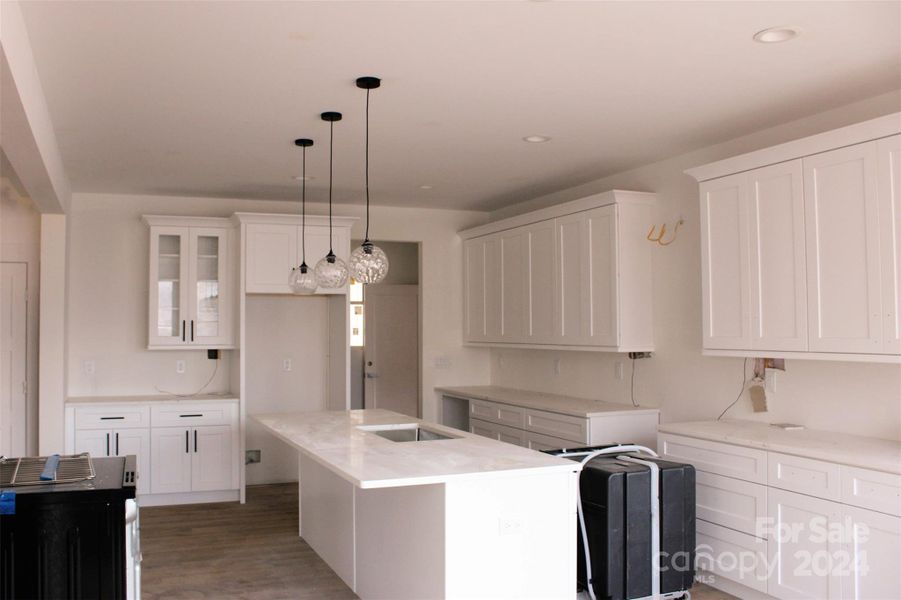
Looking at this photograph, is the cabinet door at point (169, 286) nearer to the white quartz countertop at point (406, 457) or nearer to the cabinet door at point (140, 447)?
the cabinet door at point (140, 447)

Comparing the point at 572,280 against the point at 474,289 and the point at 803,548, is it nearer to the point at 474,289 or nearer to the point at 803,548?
the point at 474,289

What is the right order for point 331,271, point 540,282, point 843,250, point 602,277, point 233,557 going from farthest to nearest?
point 540,282 → point 602,277 → point 233,557 → point 331,271 → point 843,250

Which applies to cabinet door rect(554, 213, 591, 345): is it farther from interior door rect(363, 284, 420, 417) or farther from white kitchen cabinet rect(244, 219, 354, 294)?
interior door rect(363, 284, 420, 417)

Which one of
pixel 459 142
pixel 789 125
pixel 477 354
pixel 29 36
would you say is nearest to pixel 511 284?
pixel 477 354

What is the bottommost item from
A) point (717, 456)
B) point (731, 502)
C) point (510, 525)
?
point (731, 502)

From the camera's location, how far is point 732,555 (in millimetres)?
4004

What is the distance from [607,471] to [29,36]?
321cm

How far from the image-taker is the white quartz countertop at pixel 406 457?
117 inches

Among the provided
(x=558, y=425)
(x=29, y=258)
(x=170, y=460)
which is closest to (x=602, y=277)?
(x=558, y=425)

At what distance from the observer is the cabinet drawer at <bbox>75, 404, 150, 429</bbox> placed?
5965 millimetres

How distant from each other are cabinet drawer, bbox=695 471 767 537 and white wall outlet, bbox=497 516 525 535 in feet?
4.72

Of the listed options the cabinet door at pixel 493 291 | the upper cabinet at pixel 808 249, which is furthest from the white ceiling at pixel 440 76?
the cabinet door at pixel 493 291

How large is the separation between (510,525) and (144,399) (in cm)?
421

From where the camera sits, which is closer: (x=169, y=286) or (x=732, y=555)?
(x=732, y=555)
